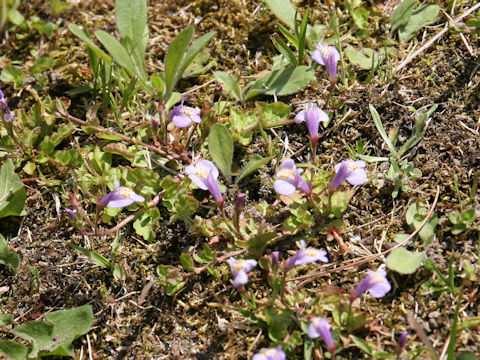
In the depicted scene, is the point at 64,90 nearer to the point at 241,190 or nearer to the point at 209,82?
the point at 209,82

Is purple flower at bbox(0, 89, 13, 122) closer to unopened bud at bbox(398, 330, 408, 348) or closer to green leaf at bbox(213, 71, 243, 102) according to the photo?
green leaf at bbox(213, 71, 243, 102)

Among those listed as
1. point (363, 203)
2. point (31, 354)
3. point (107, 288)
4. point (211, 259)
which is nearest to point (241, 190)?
point (211, 259)

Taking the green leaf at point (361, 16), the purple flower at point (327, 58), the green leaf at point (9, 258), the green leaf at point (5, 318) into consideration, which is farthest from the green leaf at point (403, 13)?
the green leaf at point (5, 318)

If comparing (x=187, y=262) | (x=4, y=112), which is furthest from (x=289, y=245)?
(x=4, y=112)

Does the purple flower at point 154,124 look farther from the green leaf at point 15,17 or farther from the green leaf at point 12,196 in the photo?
the green leaf at point 15,17

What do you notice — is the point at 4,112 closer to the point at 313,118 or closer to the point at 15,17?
the point at 15,17
